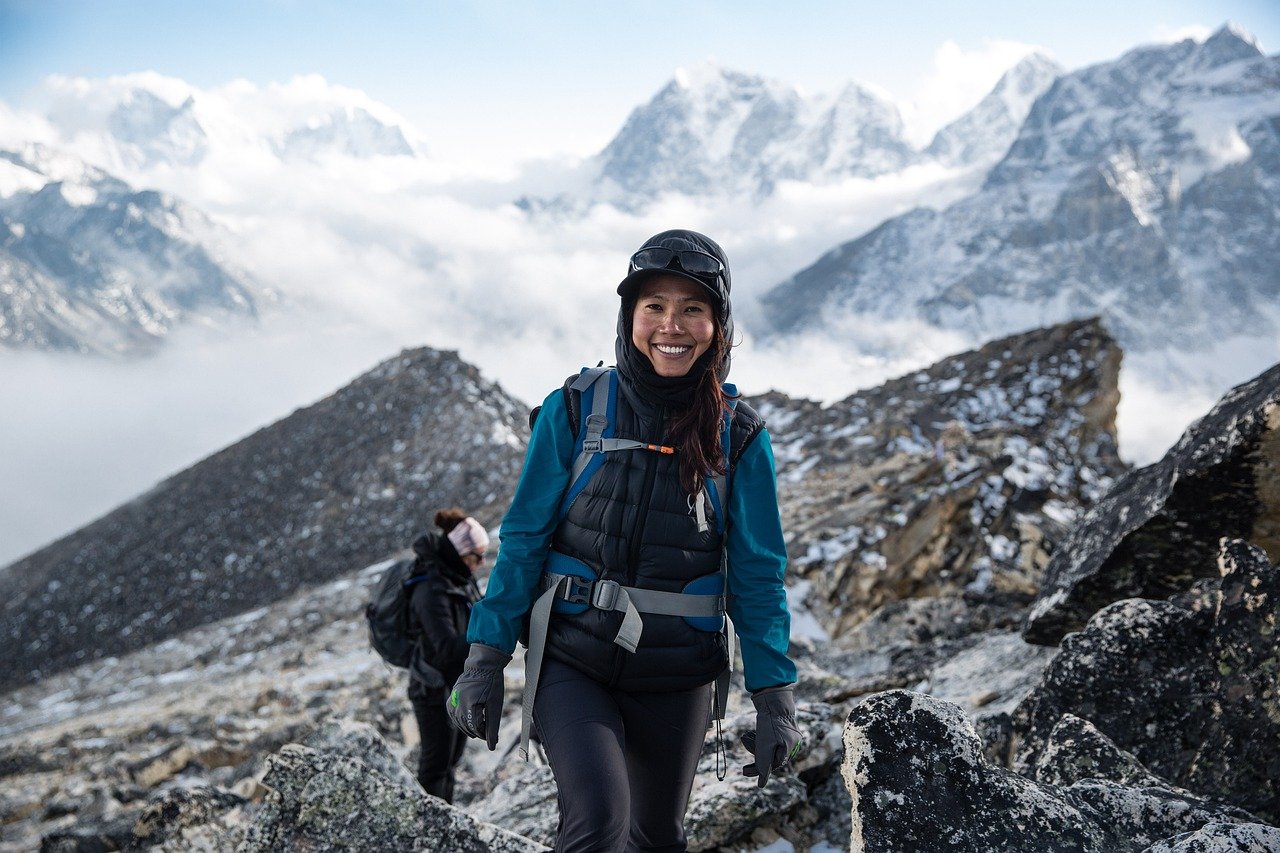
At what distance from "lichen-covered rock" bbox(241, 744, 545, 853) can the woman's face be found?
2376 millimetres

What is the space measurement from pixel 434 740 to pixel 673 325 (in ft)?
14.1

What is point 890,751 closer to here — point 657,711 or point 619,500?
point 657,711

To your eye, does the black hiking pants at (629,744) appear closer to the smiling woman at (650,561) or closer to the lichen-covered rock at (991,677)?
the smiling woman at (650,561)

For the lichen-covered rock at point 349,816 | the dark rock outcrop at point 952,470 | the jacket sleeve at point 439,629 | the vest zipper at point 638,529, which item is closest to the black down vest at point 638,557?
the vest zipper at point 638,529

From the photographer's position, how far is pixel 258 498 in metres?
29.6

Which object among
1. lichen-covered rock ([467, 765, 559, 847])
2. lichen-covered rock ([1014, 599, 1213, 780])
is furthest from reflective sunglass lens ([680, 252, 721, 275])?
lichen-covered rock ([467, 765, 559, 847])

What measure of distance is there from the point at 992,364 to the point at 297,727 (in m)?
24.2

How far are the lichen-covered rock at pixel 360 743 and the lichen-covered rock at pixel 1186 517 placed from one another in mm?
5141

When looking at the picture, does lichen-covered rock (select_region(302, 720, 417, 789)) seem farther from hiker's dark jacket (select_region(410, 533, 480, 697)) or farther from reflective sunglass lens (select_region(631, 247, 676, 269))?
reflective sunglass lens (select_region(631, 247, 676, 269))

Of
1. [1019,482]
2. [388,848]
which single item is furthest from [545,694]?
[1019,482]

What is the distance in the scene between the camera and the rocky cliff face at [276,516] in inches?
988

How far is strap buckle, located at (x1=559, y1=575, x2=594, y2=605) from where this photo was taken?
3.24 metres

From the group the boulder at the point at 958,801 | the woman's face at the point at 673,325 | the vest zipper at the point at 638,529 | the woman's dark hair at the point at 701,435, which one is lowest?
the boulder at the point at 958,801

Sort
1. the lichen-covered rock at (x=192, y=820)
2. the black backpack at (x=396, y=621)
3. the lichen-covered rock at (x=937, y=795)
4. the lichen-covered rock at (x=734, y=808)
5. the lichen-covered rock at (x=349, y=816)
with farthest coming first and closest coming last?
the black backpack at (x=396, y=621)
the lichen-covered rock at (x=192, y=820)
the lichen-covered rock at (x=734, y=808)
the lichen-covered rock at (x=349, y=816)
the lichen-covered rock at (x=937, y=795)
